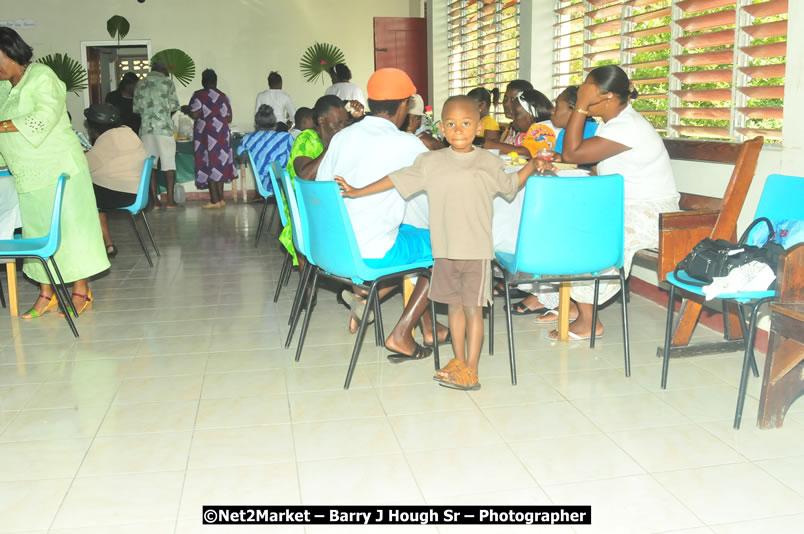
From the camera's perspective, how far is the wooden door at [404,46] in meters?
10.2

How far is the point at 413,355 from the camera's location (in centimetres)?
377

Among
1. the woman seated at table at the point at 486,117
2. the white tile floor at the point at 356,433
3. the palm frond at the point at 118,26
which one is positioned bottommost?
the white tile floor at the point at 356,433

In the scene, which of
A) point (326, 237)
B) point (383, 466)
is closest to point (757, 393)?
point (383, 466)

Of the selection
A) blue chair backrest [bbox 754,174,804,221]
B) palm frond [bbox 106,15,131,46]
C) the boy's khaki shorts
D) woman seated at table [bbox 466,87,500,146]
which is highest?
palm frond [bbox 106,15,131,46]

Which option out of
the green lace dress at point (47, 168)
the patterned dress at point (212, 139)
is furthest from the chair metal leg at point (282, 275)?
the patterned dress at point (212, 139)

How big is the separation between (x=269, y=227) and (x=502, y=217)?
4446 mm

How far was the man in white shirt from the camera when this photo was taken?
33.3ft

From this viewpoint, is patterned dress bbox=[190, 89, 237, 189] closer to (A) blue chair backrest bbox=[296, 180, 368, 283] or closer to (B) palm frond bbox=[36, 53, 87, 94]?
(B) palm frond bbox=[36, 53, 87, 94]

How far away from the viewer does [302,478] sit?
2.54 metres

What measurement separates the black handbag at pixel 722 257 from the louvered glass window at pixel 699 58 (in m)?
0.95

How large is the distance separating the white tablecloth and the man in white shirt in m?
5.43

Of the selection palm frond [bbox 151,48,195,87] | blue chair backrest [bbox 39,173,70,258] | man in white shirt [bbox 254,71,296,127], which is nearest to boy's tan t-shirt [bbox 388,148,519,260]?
blue chair backrest [bbox 39,173,70,258]

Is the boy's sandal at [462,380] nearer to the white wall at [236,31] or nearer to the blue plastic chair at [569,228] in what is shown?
the blue plastic chair at [569,228]

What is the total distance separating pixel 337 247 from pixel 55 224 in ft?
6.01
